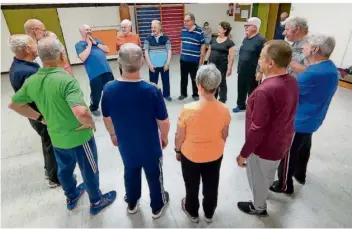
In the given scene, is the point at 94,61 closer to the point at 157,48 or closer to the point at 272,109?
the point at 157,48

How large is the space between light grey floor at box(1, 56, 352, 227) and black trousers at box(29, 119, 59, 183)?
19 centimetres

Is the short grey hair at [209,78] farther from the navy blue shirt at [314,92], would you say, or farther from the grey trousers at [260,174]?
the navy blue shirt at [314,92]

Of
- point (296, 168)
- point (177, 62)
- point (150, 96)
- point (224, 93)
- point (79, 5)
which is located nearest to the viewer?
point (150, 96)

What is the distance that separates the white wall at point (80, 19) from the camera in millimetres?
6230

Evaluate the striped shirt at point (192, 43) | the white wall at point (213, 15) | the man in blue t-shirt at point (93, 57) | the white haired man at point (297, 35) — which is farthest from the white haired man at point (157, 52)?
the white wall at point (213, 15)

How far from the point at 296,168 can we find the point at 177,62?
5.18 meters

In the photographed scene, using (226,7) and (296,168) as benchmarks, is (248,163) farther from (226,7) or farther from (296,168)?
(226,7)

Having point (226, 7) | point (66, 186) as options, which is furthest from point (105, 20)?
point (66, 186)

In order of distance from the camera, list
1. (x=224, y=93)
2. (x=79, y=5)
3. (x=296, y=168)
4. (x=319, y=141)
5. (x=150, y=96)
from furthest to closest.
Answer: (x=79, y=5) < (x=224, y=93) < (x=319, y=141) < (x=296, y=168) < (x=150, y=96)

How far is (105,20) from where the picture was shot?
6578 millimetres

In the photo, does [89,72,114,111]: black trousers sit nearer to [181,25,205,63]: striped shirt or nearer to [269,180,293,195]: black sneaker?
[181,25,205,63]: striped shirt

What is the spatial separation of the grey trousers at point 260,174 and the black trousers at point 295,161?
13.9 inches

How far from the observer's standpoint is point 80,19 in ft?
20.8

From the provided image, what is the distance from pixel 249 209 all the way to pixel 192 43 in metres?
2.78
